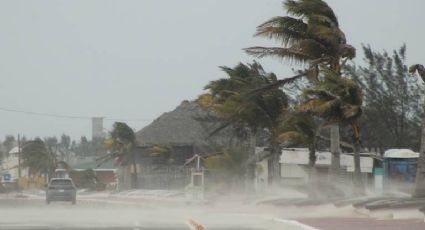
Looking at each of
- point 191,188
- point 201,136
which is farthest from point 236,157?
point 201,136

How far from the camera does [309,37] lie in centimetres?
2964

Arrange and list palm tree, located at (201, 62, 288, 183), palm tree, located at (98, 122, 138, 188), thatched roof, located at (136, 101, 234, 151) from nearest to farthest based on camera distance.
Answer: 1. palm tree, located at (201, 62, 288, 183)
2. thatched roof, located at (136, 101, 234, 151)
3. palm tree, located at (98, 122, 138, 188)

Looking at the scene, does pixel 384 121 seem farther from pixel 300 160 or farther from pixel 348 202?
pixel 348 202

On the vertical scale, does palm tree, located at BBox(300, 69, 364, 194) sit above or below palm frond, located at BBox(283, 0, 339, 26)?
below

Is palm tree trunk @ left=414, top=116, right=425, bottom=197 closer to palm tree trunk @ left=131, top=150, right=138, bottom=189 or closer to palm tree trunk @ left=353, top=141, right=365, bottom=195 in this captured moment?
palm tree trunk @ left=353, top=141, right=365, bottom=195

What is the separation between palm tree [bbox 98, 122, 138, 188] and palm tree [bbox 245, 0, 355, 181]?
37.2 meters

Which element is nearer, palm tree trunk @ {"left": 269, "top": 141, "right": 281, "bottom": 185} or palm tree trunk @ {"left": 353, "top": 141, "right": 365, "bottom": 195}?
palm tree trunk @ {"left": 353, "top": 141, "right": 365, "bottom": 195}

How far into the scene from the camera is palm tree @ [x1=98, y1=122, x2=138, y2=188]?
217ft

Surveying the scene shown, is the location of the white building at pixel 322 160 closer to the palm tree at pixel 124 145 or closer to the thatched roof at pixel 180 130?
the thatched roof at pixel 180 130

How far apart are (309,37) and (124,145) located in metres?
39.0

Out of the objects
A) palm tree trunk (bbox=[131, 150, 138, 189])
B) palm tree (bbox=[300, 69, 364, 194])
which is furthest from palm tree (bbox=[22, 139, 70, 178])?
palm tree (bbox=[300, 69, 364, 194])

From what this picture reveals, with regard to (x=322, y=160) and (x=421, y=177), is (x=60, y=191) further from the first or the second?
(x=421, y=177)

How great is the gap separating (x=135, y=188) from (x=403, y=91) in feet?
93.8

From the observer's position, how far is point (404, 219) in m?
21.1
